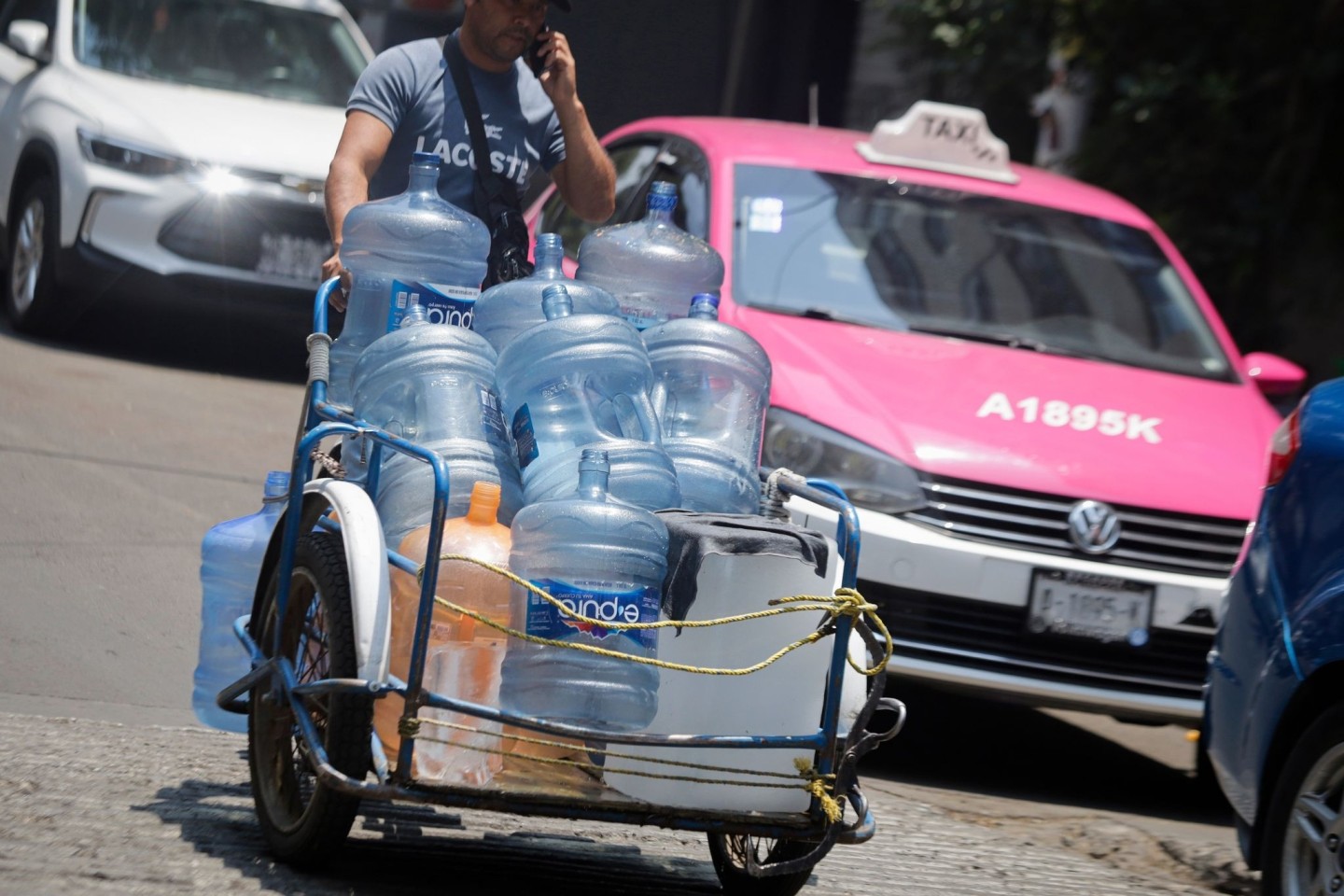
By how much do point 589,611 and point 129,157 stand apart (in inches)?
291

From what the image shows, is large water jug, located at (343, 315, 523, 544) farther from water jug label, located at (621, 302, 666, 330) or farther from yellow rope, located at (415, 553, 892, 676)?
water jug label, located at (621, 302, 666, 330)

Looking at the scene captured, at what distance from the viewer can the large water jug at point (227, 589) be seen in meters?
4.75

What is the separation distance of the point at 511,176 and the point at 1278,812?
2.44 metres

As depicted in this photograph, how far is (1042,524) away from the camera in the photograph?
600cm

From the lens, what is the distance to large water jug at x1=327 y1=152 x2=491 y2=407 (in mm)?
4430

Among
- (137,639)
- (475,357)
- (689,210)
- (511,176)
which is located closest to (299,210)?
(689,210)

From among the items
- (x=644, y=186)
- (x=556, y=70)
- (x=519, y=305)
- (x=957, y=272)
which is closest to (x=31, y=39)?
(x=644, y=186)

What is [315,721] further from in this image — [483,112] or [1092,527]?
[1092,527]

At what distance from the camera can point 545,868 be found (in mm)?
4375

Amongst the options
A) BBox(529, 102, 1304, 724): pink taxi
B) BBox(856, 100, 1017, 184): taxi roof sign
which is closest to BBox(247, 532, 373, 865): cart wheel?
BBox(529, 102, 1304, 724): pink taxi

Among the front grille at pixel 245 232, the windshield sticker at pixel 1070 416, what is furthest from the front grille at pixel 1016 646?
the front grille at pixel 245 232

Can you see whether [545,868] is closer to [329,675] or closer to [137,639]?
[329,675]

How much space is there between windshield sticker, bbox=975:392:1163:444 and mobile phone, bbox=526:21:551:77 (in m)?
1.80

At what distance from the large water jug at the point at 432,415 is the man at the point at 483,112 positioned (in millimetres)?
906
